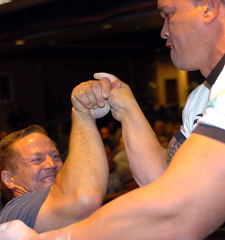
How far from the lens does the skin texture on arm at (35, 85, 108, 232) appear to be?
1560 millimetres

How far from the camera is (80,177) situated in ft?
5.21

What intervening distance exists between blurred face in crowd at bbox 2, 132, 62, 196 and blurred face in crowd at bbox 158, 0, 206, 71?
1.17m

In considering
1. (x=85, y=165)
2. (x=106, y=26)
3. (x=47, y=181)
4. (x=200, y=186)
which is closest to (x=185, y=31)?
(x=200, y=186)

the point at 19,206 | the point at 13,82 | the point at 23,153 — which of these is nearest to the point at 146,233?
the point at 19,206

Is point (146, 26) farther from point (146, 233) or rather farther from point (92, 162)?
point (146, 233)

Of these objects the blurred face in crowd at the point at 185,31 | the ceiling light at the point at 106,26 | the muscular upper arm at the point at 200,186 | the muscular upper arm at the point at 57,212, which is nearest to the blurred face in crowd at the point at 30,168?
the muscular upper arm at the point at 57,212

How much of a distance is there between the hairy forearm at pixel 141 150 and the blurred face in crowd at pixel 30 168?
0.83 metres

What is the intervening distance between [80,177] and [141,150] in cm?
34

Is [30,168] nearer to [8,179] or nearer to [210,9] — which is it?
[8,179]

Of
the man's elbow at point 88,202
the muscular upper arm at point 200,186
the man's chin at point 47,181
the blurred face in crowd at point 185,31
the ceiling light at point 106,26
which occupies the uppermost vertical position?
the ceiling light at point 106,26

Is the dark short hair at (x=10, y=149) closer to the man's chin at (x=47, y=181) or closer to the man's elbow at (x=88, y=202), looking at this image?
the man's chin at (x=47, y=181)

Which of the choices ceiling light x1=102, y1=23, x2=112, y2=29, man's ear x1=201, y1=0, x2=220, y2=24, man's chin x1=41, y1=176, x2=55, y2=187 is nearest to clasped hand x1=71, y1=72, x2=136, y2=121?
man's ear x1=201, y1=0, x2=220, y2=24

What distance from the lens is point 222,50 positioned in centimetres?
96

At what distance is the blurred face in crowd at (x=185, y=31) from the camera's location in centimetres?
97
